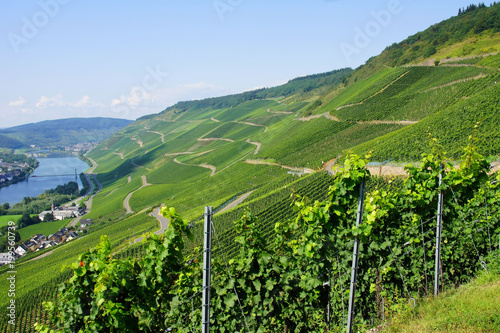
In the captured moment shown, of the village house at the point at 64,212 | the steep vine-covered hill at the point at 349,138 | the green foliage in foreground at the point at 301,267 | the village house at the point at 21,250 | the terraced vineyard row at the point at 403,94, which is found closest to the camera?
the green foliage in foreground at the point at 301,267

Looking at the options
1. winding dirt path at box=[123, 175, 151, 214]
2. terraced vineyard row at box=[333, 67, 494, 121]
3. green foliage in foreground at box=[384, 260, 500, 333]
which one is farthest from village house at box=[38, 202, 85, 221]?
green foliage in foreground at box=[384, 260, 500, 333]

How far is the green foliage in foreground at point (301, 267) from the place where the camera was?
4.25 metres

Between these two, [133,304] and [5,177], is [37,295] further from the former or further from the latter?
[5,177]

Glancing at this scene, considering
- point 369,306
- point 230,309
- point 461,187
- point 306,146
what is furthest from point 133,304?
point 306,146

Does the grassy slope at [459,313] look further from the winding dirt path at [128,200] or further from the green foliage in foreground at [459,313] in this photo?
the winding dirt path at [128,200]

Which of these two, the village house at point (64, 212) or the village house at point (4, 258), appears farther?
the village house at point (64, 212)

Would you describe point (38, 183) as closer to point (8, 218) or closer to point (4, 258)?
point (8, 218)

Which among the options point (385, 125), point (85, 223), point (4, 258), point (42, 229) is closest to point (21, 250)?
point (4, 258)

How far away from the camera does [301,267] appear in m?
5.32

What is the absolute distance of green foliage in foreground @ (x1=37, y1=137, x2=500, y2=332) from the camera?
4.25 metres

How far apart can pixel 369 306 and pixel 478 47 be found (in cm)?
7976

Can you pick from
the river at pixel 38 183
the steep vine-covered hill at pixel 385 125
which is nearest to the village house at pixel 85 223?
the steep vine-covered hill at pixel 385 125

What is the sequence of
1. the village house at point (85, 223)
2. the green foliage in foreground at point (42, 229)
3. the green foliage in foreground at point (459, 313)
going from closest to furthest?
the green foliage in foreground at point (459, 313), the village house at point (85, 223), the green foliage in foreground at point (42, 229)

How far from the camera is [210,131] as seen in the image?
135125 mm
